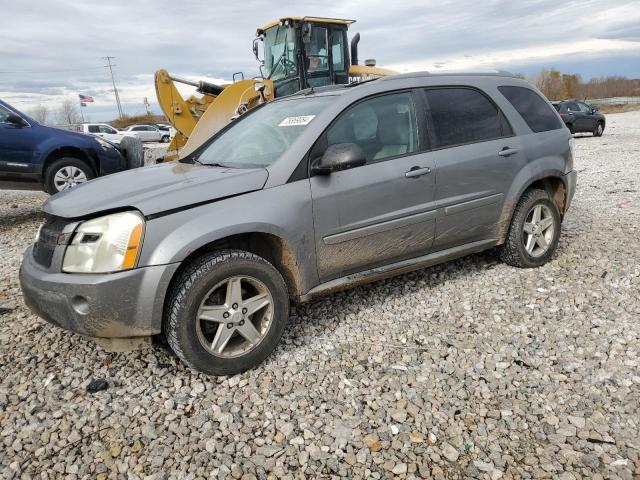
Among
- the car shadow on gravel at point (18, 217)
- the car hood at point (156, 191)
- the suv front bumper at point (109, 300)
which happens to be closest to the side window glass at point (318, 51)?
the car shadow on gravel at point (18, 217)

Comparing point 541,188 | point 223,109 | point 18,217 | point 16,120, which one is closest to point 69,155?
point 16,120

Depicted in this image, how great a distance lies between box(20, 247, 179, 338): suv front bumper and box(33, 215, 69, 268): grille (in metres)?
0.15

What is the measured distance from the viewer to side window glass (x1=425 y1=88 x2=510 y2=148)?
12.9 feet

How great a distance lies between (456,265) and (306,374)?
231 cm

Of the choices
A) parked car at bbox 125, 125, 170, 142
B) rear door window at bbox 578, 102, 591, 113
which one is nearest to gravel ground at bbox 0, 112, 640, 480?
rear door window at bbox 578, 102, 591, 113

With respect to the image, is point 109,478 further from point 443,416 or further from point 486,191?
point 486,191

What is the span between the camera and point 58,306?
9.25ft

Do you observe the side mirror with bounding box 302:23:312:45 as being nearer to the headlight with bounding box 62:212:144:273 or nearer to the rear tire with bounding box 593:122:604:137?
the headlight with bounding box 62:212:144:273

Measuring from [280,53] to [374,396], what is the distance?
30.5 ft

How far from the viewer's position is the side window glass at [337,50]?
36.1ft

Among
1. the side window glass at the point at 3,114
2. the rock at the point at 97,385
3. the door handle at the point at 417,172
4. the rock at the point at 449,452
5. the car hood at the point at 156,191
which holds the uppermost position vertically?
the side window glass at the point at 3,114

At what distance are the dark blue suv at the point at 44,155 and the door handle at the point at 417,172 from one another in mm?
6181

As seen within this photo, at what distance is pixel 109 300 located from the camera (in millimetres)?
2719

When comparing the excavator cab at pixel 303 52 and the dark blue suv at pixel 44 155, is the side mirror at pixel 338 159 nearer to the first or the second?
the dark blue suv at pixel 44 155
